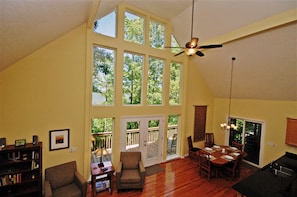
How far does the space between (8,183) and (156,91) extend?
4845 mm

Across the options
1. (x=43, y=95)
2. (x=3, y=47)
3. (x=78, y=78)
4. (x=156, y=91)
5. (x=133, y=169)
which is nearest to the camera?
(x=3, y=47)

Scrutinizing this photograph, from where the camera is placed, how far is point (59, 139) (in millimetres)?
4078

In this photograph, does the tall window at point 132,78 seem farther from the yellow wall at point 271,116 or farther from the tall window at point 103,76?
the yellow wall at point 271,116

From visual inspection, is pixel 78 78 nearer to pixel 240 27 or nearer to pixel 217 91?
pixel 240 27

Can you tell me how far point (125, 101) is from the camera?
17.4 feet

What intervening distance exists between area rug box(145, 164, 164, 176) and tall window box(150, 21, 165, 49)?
184 inches

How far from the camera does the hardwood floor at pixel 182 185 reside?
4.17 metres

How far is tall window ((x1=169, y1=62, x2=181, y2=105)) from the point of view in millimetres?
6422

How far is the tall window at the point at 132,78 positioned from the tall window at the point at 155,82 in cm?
43

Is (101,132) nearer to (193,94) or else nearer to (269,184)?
(193,94)

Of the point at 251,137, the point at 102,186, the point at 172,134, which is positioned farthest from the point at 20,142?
the point at 251,137

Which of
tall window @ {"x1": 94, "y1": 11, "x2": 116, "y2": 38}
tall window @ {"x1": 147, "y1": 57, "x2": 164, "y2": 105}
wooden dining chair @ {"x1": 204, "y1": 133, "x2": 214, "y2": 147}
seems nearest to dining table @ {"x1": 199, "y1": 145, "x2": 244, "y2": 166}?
wooden dining chair @ {"x1": 204, "y1": 133, "x2": 214, "y2": 147}

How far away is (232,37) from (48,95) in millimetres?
5504

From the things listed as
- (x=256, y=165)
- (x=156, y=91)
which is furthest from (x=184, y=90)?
(x=256, y=165)
